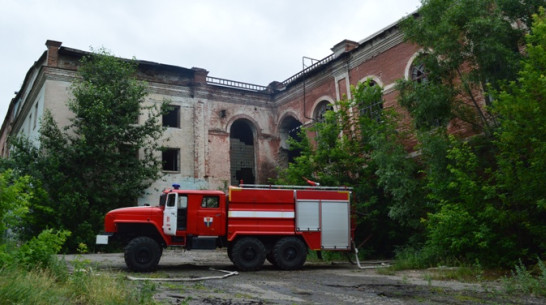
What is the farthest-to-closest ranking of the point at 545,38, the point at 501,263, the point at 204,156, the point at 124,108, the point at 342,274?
the point at 204,156
the point at 124,108
the point at 342,274
the point at 501,263
the point at 545,38

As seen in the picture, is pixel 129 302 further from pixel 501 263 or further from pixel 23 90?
pixel 23 90

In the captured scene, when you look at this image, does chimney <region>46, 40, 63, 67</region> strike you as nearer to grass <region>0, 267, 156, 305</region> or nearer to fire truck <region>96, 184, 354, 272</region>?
fire truck <region>96, 184, 354, 272</region>

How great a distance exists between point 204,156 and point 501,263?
17.1 metres

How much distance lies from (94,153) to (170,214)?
32.4 feet

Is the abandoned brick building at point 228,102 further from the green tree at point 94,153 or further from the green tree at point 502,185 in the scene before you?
the green tree at point 502,185

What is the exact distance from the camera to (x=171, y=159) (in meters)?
24.8

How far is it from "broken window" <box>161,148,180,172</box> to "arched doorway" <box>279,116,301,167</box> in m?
6.38

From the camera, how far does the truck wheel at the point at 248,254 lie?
39.9 feet

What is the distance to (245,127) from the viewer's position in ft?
90.5

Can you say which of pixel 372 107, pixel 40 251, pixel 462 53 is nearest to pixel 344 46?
pixel 372 107

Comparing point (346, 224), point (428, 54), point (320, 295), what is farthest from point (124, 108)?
point (320, 295)

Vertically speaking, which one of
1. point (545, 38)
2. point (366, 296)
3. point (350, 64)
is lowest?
point (366, 296)

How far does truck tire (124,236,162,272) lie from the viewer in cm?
1123

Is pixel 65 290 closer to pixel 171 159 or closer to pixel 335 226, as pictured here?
pixel 335 226
